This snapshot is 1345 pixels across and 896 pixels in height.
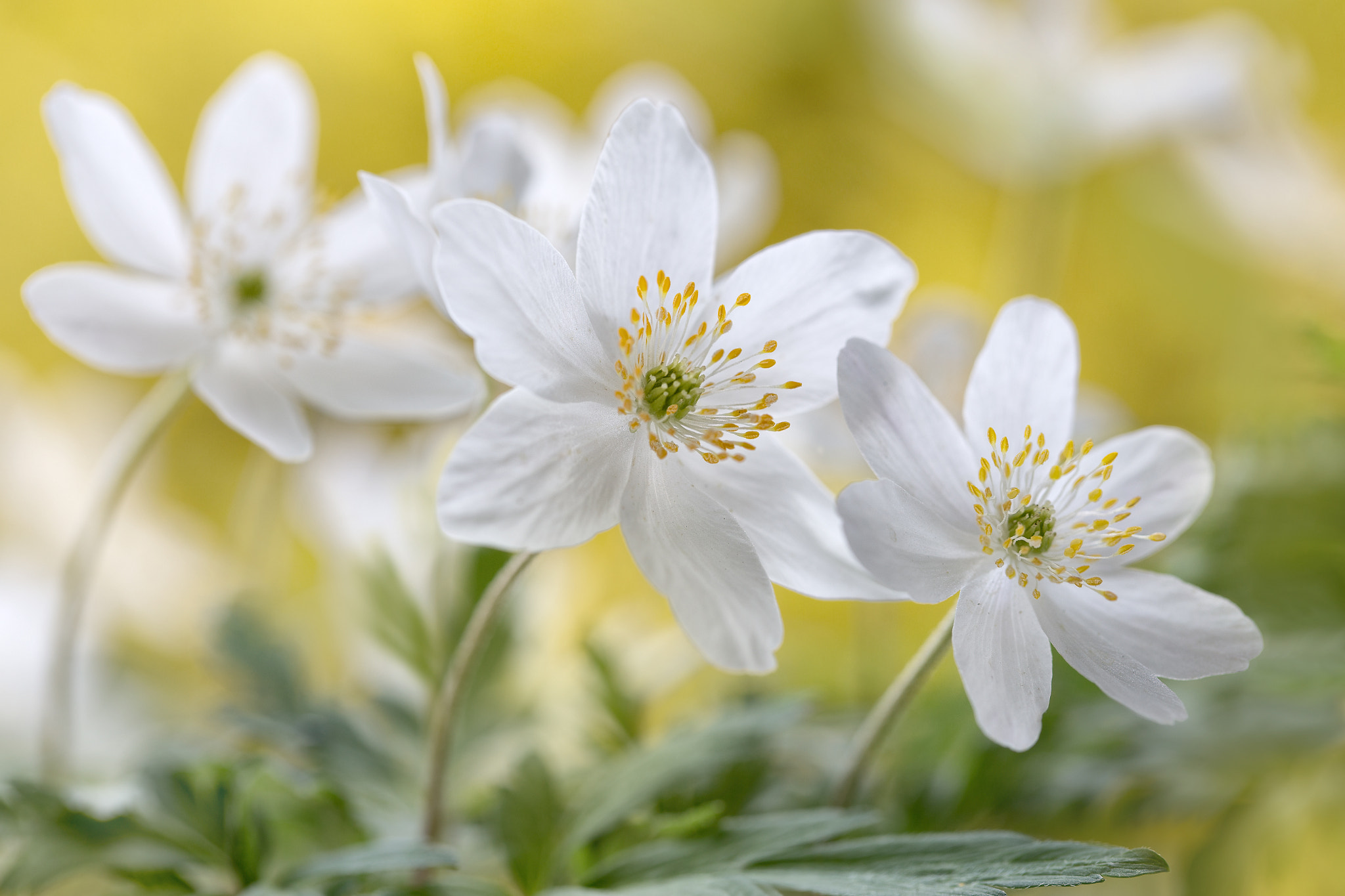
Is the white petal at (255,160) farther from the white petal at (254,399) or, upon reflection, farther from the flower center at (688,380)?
the flower center at (688,380)

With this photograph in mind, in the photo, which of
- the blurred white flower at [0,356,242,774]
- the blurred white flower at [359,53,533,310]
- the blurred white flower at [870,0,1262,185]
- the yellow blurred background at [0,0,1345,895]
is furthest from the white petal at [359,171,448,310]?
the yellow blurred background at [0,0,1345,895]

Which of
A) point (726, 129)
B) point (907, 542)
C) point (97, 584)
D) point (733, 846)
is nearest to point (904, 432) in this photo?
point (907, 542)

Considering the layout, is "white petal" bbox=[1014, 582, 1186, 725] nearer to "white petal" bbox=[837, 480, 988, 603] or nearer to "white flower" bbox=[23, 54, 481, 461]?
"white petal" bbox=[837, 480, 988, 603]

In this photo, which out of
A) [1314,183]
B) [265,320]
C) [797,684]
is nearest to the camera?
[265,320]

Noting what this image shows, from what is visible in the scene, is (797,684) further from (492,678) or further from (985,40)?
(985,40)

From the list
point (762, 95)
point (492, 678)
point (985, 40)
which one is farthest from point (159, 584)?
point (762, 95)

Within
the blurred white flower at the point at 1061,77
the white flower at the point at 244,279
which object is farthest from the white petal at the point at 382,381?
the blurred white flower at the point at 1061,77

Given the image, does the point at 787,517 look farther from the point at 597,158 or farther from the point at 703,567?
the point at 597,158
